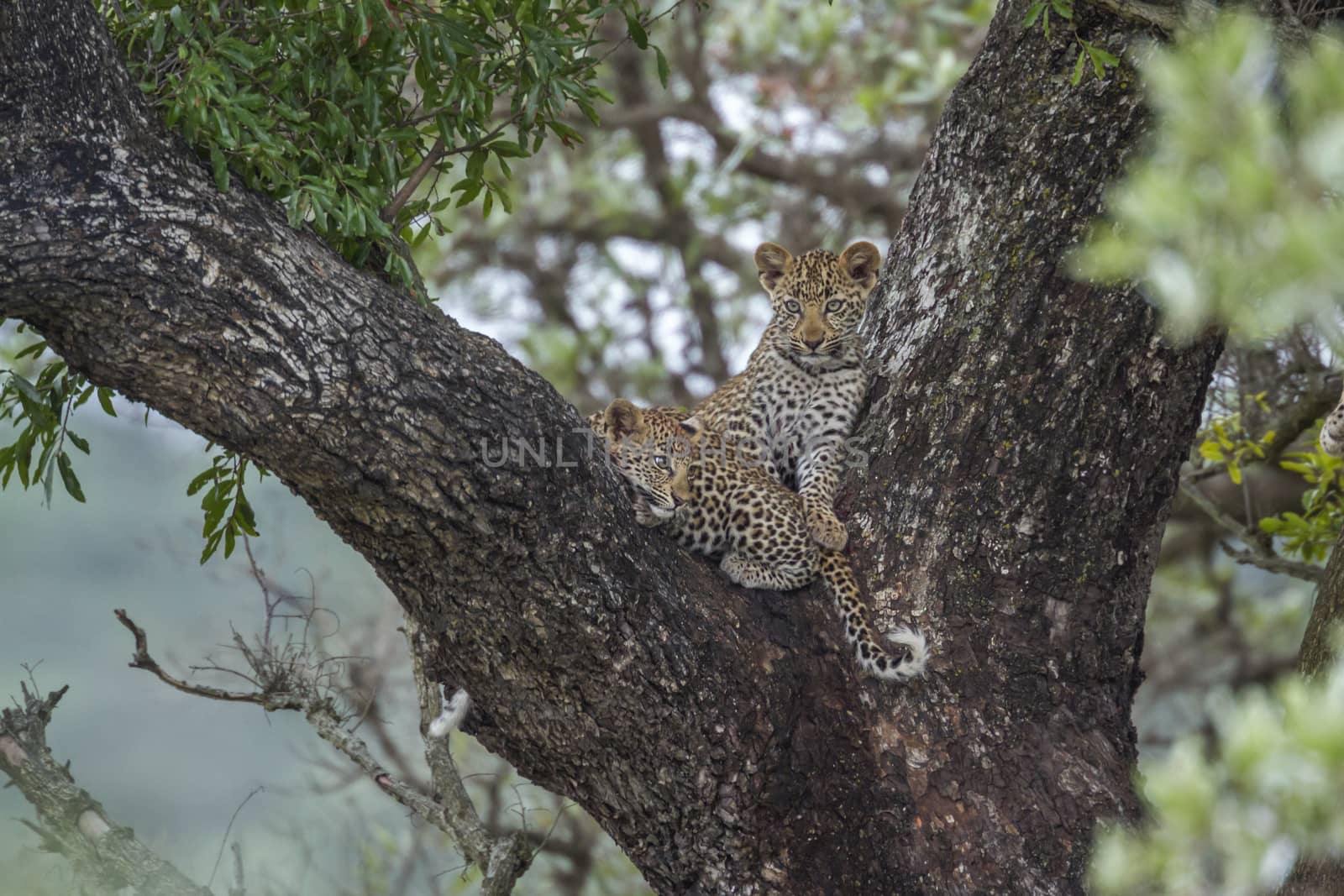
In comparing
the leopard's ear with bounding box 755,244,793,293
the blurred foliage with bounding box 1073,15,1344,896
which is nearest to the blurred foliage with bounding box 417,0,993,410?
the leopard's ear with bounding box 755,244,793,293

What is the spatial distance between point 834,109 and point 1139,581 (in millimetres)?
8177

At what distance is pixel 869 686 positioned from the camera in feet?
15.6

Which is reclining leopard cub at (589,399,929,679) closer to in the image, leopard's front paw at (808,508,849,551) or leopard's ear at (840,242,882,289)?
leopard's front paw at (808,508,849,551)

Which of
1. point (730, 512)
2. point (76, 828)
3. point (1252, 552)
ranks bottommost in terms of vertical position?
point (76, 828)

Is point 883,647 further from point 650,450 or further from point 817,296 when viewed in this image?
point 817,296

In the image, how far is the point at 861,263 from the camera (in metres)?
6.84

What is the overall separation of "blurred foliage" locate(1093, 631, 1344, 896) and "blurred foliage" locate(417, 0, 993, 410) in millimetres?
9765

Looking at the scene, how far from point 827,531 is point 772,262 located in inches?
92.4

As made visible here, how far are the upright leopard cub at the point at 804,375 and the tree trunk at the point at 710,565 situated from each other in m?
0.43

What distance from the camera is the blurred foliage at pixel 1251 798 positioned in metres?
1.74

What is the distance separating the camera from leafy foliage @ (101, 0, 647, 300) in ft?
13.6

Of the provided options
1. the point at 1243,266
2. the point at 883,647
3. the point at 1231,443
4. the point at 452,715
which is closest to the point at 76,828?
the point at 452,715

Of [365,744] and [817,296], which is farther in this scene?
[817,296]

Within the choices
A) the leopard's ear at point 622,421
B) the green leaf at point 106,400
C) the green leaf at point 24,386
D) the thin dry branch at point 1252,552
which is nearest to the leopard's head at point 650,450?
the leopard's ear at point 622,421
